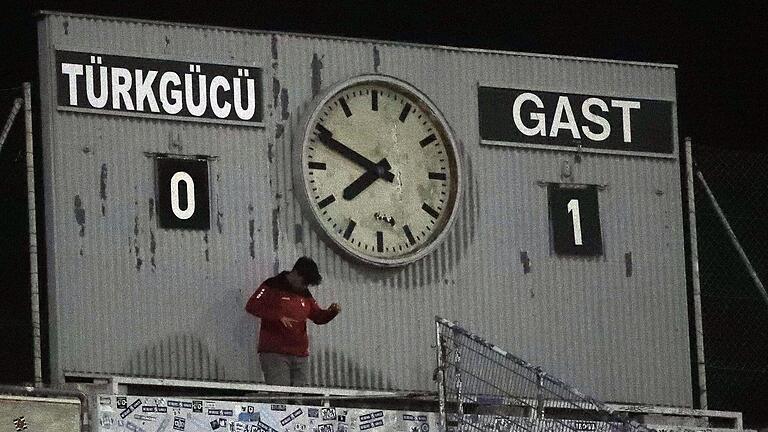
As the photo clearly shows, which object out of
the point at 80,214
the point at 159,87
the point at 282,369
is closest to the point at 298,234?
the point at 282,369

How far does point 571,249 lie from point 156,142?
395cm

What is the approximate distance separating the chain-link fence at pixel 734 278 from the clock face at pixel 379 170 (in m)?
2.67

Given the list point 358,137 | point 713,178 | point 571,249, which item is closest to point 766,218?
point 713,178

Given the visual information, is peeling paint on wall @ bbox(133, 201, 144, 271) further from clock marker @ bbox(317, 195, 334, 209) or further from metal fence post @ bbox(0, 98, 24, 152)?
clock marker @ bbox(317, 195, 334, 209)

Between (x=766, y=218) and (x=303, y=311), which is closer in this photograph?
(x=303, y=311)

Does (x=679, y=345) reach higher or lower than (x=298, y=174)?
lower

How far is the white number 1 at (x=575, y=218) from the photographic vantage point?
78.1ft

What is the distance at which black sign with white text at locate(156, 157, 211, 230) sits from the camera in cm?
2202

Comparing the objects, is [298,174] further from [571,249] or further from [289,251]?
[571,249]

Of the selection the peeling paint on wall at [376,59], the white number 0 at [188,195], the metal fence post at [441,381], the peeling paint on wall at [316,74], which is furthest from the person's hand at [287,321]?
the peeling paint on wall at [376,59]

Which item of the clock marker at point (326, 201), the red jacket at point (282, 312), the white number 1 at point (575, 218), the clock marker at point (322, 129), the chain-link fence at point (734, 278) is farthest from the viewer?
the chain-link fence at point (734, 278)

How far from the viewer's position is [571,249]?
23750mm

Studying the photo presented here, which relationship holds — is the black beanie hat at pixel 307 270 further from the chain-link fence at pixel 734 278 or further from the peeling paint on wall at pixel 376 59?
the chain-link fence at pixel 734 278

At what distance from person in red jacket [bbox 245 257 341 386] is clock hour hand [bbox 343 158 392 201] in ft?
3.52
